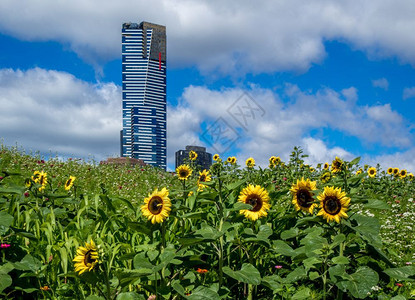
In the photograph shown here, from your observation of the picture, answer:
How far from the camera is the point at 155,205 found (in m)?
2.63

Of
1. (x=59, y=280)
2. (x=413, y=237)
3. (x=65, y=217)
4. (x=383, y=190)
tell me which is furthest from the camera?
(x=383, y=190)

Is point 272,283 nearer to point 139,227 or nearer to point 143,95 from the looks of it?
point 139,227

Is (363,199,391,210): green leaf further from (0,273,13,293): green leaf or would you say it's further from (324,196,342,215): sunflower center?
(0,273,13,293): green leaf

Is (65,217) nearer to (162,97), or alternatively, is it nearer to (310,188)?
(310,188)

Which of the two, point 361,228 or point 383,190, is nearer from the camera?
point 361,228

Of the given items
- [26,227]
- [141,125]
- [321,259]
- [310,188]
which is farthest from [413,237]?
[141,125]

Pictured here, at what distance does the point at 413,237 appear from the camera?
644cm

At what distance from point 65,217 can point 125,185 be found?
7043mm

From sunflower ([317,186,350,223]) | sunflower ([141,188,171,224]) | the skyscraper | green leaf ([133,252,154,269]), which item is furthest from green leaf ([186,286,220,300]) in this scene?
the skyscraper

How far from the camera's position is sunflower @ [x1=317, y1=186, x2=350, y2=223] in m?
2.75

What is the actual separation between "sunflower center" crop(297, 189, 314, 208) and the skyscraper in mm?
150465

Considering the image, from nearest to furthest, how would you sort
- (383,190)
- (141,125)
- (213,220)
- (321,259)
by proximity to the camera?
(321,259), (213,220), (383,190), (141,125)

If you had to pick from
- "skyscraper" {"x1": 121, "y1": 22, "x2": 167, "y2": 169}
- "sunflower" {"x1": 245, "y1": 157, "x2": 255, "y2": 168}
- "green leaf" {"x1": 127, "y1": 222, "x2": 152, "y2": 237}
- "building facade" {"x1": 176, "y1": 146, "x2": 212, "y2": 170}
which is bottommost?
"green leaf" {"x1": 127, "y1": 222, "x2": 152, "y2": 237}

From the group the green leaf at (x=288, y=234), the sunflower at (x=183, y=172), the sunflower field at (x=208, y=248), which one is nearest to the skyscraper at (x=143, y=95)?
the sunflower at (x=183, y=172)
